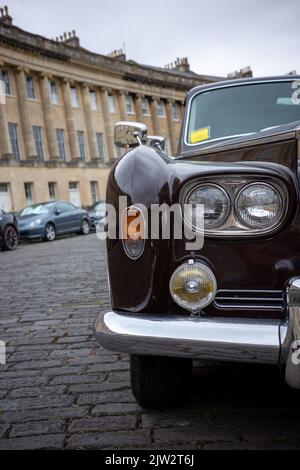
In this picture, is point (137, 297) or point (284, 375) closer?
point (284, 375)

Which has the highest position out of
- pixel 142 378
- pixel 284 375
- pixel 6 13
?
pixel 6 13

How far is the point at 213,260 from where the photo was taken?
2145mm

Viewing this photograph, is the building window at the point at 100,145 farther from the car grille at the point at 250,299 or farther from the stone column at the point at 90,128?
the car grille at the point at 250,299

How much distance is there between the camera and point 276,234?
6.85 ft

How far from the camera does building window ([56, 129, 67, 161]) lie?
40094mm

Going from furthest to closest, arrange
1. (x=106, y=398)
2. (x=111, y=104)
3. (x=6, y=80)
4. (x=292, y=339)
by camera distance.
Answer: (x=111, y=104)
(x=6, y=80)
(x=106, y=398)
(x=292, y=339)

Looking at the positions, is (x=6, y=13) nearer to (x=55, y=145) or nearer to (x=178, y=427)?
(x=55, y=145)

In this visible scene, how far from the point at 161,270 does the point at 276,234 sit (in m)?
0.54

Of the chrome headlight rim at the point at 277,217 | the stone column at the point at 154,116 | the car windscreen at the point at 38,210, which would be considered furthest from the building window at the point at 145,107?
the chrome headlight rim at the point at 277,217

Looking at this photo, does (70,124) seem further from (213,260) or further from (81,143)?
(213,260)

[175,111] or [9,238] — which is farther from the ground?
[175,111]

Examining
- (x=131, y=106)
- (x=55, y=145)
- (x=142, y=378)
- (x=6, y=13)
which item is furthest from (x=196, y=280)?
(x=131, y=106)

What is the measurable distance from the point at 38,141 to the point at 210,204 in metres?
37.9

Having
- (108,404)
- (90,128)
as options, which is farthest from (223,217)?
(90,128)
